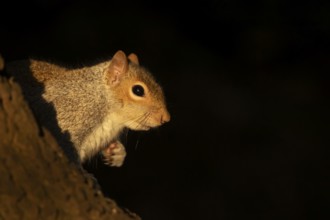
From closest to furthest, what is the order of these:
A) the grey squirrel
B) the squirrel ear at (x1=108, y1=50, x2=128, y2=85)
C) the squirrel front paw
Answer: the grey squirrel, the squirrel ear at (x1=108, y1=50, x2=128, y2=85), the squirrel front paw

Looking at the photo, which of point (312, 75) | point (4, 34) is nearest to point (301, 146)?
point (312, 75)

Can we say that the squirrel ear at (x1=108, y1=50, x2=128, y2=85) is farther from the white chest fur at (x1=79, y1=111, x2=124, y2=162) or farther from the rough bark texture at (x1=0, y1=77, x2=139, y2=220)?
the rough bark texture at (x1=0, y1=77, x2=139, y2=220)

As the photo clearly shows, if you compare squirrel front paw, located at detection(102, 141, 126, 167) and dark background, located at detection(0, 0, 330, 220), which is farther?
dark background, located at detection(0, 0, 330, 220)

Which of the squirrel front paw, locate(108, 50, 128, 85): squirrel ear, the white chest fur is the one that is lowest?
the squirrel front paw

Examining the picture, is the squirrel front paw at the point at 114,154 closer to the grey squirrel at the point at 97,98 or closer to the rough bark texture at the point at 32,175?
the grey squirrel at the point at 97,98

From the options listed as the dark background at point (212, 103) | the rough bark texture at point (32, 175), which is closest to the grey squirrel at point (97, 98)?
the rough bark texture at point (32, 175)

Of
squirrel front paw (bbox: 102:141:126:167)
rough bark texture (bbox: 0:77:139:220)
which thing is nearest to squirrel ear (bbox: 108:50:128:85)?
squirrel front paw (bbox: 102:141:126:167)

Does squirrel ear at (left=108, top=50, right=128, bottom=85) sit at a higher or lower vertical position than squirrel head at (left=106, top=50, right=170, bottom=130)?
higher

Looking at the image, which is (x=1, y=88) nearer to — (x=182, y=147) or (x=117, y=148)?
(x=117, y=148)
